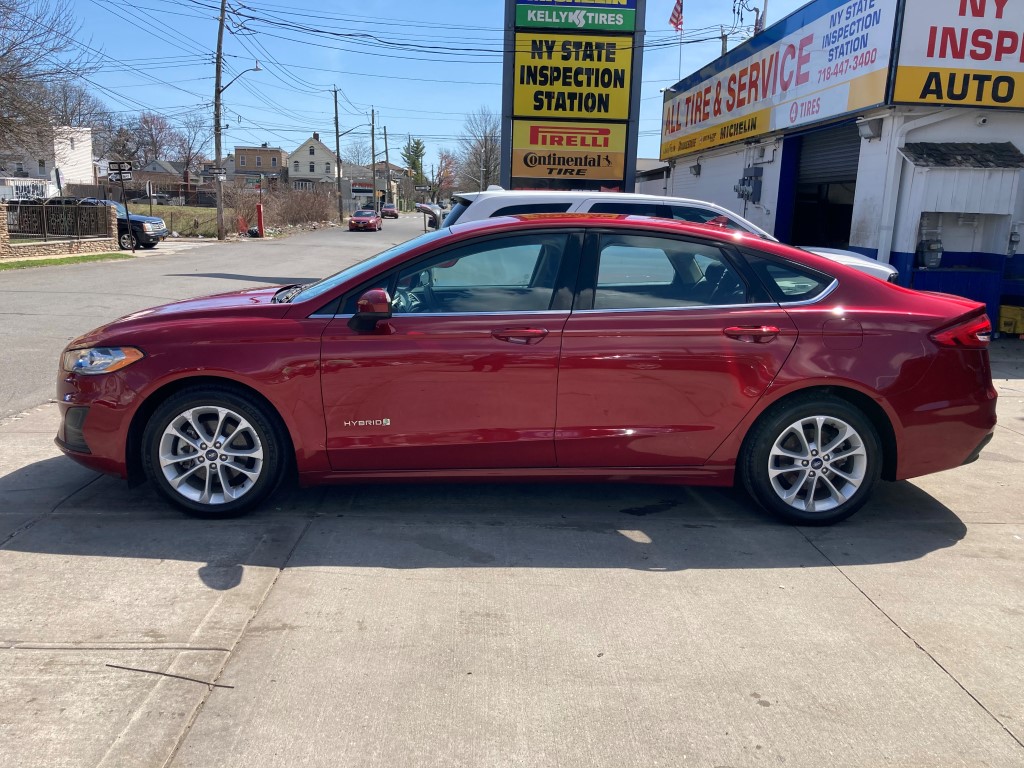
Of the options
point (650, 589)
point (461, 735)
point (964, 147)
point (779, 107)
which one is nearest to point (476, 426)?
point (650, 589)

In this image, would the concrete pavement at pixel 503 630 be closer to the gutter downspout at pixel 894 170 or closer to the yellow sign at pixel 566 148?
the gutter downspout at pixel 894 170

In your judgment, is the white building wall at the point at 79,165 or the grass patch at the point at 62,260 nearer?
the grass patch at the point at 62,260

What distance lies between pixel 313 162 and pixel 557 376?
131 meters

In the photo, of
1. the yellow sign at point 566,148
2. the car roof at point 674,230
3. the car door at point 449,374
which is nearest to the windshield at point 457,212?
the car roof at point 674,230

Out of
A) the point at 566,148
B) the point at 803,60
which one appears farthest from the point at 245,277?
the point at 803,60

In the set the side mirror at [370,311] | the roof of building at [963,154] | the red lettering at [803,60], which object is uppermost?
the red lettering at [803,60]

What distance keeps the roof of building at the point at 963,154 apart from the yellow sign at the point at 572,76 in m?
6.02

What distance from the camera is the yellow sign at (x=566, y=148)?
15352 mm

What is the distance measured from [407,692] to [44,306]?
12.0 metres

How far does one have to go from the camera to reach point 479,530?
4.43m

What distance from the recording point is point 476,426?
4320 mm

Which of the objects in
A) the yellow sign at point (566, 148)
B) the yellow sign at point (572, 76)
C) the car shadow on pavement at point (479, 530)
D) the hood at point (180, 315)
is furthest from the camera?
the yellow sign at point (566, 148)

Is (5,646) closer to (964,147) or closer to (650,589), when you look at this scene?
(650,589)

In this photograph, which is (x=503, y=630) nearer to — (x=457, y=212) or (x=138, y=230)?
(x=457, y=212)
